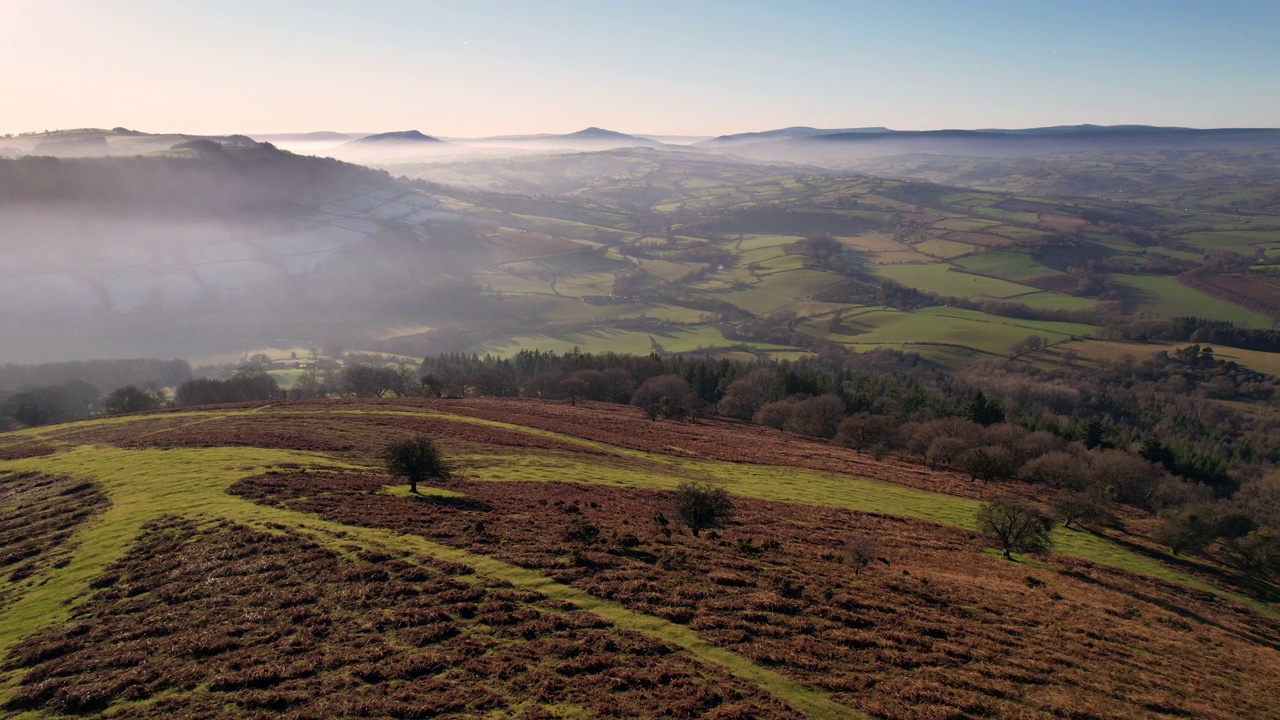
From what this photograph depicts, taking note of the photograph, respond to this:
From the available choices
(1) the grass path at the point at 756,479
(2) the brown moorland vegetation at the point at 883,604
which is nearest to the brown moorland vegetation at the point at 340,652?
(2) the brown moorland vegetation at the point at 883,604

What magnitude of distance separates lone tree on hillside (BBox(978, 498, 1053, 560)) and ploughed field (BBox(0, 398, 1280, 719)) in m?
1.46

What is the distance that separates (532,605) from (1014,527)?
3669 centimetres

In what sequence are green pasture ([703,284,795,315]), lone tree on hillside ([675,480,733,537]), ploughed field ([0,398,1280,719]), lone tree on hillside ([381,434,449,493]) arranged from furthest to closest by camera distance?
green pasture ([703,284,795,315])
lone tree on hillside ([381,434,449,493])
lone tree on hillside ([675,480,733,537])
ploughed field ([0,398,1280,719])

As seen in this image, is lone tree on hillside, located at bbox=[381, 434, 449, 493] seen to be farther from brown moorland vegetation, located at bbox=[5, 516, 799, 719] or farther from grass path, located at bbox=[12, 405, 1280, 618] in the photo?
brown moorland vegetation, located at bbox=[5, 516, 799, 719]

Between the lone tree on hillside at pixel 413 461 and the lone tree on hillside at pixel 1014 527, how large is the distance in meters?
40.0

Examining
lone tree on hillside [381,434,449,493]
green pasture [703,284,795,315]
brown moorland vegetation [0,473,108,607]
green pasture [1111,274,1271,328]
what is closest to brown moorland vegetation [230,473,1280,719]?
lone tree on hillside [381,434,449,493]

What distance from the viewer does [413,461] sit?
37.2 meters

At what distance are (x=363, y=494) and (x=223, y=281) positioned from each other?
206426 millimetres

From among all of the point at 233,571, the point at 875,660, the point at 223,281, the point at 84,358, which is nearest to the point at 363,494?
the point at 233,571

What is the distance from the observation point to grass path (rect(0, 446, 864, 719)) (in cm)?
1969

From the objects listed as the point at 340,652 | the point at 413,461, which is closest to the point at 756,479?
the point at 413,461

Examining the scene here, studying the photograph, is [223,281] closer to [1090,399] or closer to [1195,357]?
[1090,399]

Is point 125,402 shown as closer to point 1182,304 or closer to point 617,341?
point 617,341

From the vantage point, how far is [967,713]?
1838cm
